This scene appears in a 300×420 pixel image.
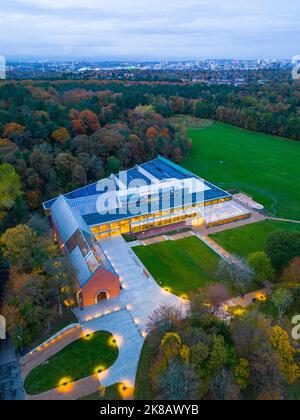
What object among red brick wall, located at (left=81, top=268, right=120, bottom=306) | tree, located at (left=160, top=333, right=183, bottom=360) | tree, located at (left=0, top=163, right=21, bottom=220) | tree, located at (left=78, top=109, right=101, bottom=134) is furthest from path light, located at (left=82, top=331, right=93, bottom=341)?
tree, located at (left=78, top=109, right=101, bottom=134)

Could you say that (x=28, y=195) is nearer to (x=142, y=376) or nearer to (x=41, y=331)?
(x=41, y=331)

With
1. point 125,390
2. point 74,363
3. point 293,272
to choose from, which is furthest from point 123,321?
point 293,272

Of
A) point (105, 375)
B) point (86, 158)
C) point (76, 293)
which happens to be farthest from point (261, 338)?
point (86, 158)

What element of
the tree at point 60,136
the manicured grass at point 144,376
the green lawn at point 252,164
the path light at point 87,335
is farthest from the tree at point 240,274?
the tree at point 60,136

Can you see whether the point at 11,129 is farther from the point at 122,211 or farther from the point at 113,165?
the point at 122,211

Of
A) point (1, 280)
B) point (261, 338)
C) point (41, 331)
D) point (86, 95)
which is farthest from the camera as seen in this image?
point (86, 95)

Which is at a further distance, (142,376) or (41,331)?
(41,331)
